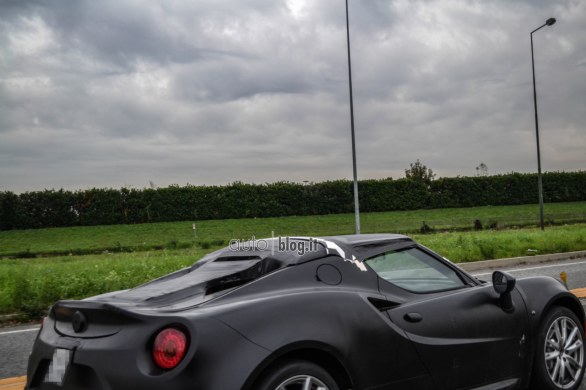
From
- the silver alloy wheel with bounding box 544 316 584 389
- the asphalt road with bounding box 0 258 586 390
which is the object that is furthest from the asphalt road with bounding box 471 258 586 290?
the silver alloy wheel with bounding box 544 316 584 389

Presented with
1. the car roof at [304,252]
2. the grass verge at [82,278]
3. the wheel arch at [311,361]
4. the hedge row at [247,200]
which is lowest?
the grass verge at [82,278]

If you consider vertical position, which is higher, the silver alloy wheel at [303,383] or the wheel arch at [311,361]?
the wheel arch at [311,361]

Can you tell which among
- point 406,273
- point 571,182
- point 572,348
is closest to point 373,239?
point 406,273

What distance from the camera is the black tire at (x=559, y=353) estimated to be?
4460 mm

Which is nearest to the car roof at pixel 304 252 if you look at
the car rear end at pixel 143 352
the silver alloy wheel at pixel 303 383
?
the silver alloy wheel at pixel 303 383

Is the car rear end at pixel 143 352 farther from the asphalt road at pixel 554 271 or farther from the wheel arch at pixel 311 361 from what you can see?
the asphalt road at pixel 554 271

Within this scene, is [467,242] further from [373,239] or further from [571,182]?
[571,182]

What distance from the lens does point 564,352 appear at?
464 cm

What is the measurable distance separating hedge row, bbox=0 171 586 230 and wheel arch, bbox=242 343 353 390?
4529cm

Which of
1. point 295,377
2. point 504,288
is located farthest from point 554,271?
point 295,377

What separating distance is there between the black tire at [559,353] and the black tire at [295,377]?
1911 millimetres

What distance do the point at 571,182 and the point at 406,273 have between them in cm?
5848

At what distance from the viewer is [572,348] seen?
15.4 ft

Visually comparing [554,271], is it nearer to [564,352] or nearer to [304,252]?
[564,352]
